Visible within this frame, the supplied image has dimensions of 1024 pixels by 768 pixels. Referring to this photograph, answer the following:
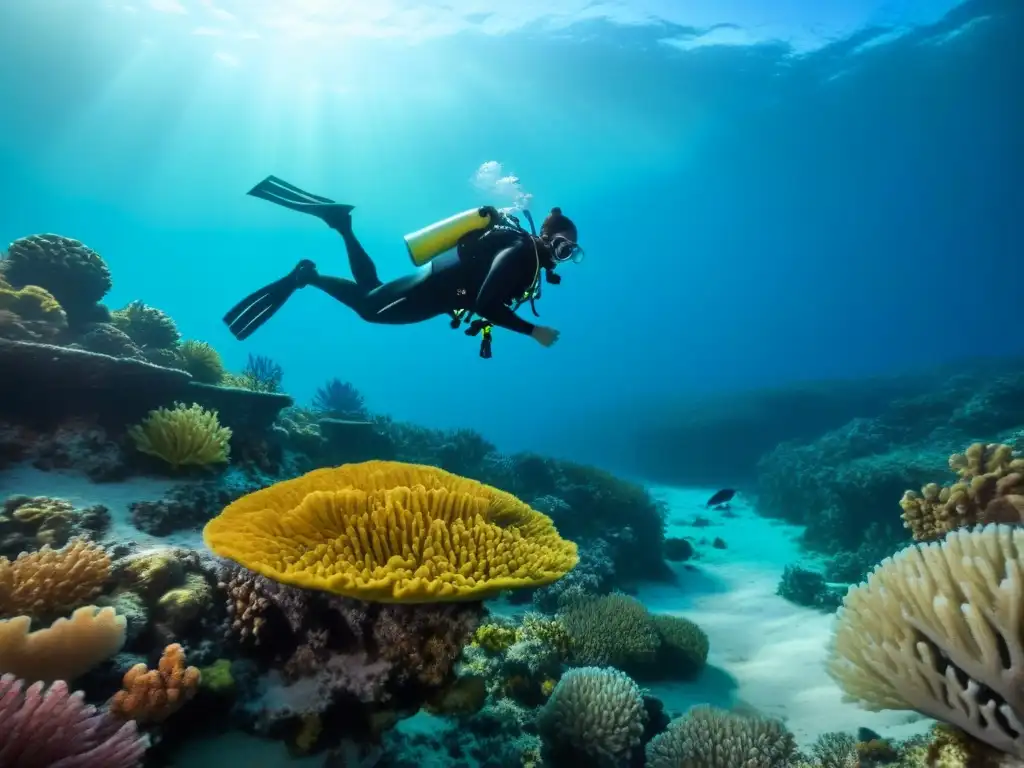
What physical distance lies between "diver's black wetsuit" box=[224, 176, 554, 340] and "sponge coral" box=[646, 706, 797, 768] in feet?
12.7

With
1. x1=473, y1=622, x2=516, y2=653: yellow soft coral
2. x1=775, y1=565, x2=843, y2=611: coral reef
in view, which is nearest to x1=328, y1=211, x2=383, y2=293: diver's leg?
x1=473, y1=622, x2=516, y2=653: yellow soft coral

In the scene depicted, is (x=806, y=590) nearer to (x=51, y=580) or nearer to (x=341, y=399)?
(x=51, y=580)

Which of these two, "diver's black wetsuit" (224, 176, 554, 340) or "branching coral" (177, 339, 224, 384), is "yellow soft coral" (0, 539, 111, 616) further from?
"branching coral" (177, 339, 224, 384)

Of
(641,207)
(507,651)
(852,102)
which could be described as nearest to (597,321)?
(641,207)

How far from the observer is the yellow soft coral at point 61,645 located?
242 cm

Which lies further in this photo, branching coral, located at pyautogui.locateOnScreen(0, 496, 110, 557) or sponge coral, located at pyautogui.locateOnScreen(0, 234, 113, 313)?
sponge coral, located at pyautogui.locateOnScreen(0, 234, 113, 313)

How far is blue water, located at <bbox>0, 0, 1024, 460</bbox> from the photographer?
2998 cm

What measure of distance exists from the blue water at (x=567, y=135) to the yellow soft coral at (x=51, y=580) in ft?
106

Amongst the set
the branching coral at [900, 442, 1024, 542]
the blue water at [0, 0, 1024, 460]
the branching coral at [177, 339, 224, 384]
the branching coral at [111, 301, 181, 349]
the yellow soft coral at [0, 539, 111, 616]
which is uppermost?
the blue water at [0, 0, 1024, 460]

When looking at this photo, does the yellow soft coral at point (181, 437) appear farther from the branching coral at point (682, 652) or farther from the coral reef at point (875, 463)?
the coral reef at point (875, 463)

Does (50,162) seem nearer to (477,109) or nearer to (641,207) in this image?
(477,109)

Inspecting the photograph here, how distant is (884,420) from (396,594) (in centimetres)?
2083

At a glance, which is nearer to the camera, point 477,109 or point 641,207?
point 477,109

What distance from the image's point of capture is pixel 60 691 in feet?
6.45
